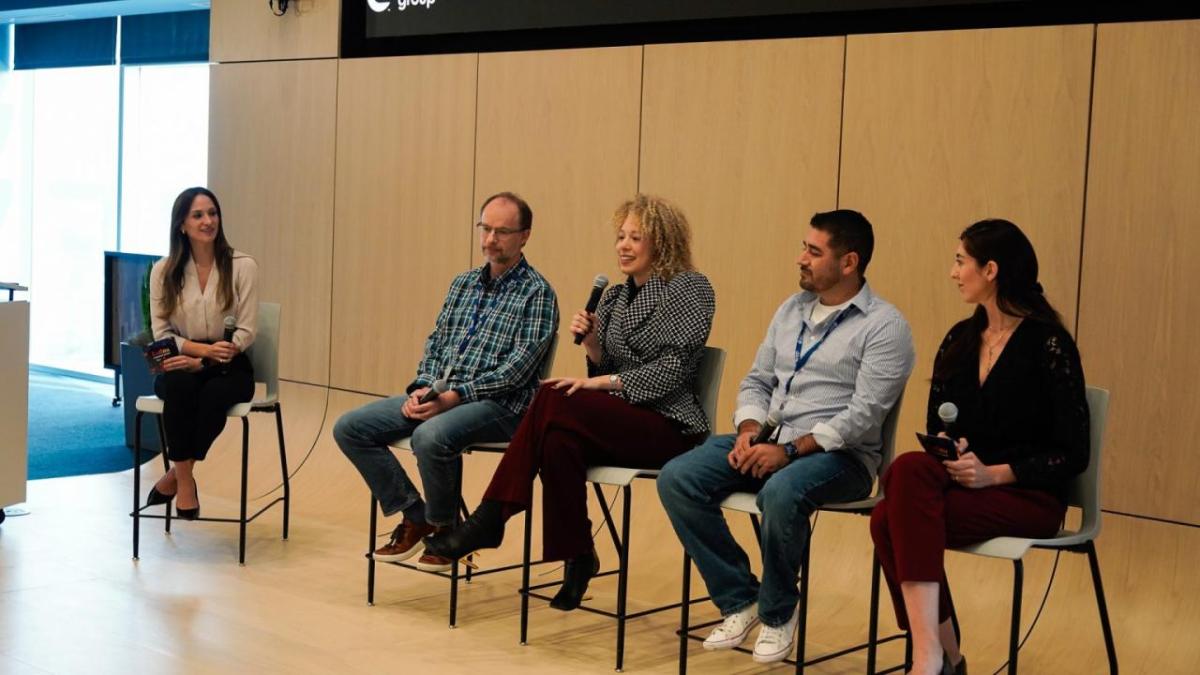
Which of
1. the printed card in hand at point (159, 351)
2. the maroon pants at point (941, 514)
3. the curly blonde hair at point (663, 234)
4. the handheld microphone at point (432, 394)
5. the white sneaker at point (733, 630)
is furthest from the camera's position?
the printed card in hand at point (159, 351)

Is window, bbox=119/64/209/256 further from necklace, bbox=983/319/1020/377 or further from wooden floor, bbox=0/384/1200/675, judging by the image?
necklace, bbox=983/319/1020/377

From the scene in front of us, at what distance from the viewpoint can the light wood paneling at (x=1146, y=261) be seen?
3.99 m

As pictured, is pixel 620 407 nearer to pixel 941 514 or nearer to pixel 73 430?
pixel 941 514

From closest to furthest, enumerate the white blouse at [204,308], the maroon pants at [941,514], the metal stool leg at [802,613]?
the maroon pants at [941,514] < the metal stool leg at [802,613] < the white blouse at [204,308]

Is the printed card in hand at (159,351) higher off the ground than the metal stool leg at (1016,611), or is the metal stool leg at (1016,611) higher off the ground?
the printed card in hand at (159,351)

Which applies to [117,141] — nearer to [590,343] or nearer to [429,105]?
[429,105]

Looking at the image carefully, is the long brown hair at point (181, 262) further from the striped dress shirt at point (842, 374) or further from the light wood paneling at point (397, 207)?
the striped dress shirt at point (842, 374)

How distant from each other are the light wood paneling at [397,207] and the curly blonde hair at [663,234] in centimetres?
184

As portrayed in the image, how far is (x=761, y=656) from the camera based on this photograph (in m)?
3.63

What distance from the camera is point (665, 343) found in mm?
4070

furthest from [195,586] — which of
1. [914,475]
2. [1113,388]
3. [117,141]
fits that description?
[117,141]

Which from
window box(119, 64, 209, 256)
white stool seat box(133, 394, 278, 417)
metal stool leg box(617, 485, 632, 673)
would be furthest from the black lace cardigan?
window box(119, 64, 209, 256)

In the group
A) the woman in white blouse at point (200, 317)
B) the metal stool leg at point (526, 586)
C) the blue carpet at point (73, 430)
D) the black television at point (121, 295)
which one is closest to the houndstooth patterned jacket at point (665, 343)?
the metal stool leg at point (526, 586)

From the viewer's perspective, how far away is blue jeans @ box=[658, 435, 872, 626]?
3.57 metres
